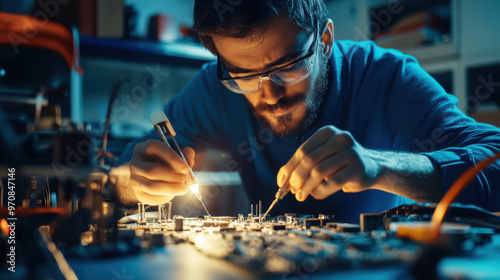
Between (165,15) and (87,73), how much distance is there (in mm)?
671

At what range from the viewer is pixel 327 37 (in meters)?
1.43

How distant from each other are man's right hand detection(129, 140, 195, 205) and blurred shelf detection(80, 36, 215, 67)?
Answer: 4.73ft

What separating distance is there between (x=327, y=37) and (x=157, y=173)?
0.79 metres

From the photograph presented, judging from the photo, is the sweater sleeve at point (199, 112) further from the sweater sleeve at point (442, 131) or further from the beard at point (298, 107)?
the sweater sleeve at point (442, 131)

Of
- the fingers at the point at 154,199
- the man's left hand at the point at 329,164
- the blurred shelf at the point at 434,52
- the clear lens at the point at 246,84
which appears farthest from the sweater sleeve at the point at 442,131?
the blurred shelf at the point at 434,52

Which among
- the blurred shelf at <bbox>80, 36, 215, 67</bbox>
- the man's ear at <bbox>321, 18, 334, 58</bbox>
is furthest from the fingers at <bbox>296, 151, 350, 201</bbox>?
the blurred shelf at <bbox>80, 36, 215, 67</bbox>

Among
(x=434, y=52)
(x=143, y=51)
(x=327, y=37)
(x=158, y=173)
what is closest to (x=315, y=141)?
(x=158, y=173)

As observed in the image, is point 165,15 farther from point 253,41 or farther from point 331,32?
point 253,41

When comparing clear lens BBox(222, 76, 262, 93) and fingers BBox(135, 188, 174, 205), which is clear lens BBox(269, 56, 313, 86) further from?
fingers BBox(135, 188, 174, 205)

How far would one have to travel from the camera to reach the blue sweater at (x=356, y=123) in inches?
46.4

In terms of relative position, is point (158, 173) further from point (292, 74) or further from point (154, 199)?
point (292, 74)

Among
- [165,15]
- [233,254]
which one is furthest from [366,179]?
[165,15]

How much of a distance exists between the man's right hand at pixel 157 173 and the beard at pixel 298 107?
35 centimetres

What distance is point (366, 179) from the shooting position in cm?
86
